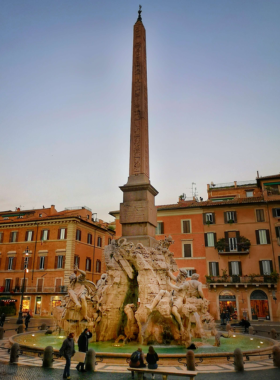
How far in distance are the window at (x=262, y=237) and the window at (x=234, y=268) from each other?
7.62 ft

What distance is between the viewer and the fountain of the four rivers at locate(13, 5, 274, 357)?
938 cm

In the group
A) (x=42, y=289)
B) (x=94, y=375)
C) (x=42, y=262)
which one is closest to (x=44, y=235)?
(x=42, y=262)

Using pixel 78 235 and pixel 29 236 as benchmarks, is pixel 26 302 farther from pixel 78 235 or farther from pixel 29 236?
pixel 78 235

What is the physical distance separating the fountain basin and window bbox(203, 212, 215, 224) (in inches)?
610

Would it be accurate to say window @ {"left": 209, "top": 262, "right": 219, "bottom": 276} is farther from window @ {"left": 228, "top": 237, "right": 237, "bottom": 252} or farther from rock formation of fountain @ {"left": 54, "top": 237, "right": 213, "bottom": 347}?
rock formation of fountain @ {"left": 54, "top": 237, "right": 213, "bottom": 347}

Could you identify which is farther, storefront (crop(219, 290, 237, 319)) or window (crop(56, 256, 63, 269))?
window (crop(56, 256, 63, 269))

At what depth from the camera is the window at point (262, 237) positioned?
25.6 m

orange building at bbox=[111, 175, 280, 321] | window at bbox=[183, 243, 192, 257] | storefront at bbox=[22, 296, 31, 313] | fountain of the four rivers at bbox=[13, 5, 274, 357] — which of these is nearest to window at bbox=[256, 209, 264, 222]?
orange building at bbox=[111, 175, 280, 321]

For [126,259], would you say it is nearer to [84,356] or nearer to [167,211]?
[84,356]

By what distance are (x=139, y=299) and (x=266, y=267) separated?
59.1ft

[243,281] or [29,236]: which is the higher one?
[29,236]

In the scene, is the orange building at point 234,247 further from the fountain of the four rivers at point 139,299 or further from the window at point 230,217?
the fountain of the four rivers at point 139,299

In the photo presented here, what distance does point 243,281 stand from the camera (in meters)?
24.8

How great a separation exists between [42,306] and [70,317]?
19.4m
